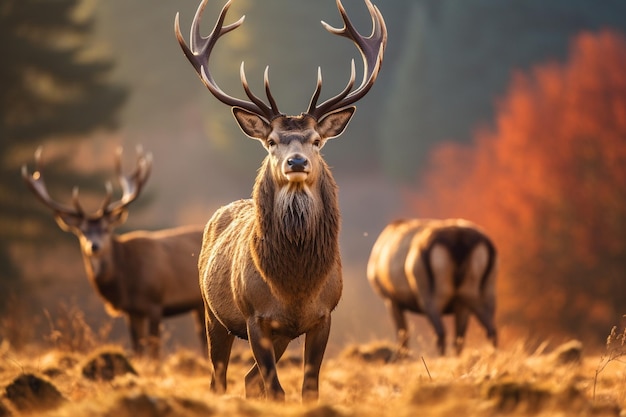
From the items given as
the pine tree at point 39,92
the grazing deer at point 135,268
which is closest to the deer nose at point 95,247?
the grazing deer at point 135,268

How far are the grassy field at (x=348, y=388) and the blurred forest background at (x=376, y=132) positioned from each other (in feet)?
5.17

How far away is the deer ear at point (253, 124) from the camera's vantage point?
18.2 ft

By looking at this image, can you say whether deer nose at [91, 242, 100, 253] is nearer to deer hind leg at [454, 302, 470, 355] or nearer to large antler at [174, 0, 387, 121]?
deer hind leg at [454, 302, 470, 355]

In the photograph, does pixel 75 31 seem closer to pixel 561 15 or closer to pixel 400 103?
pixel 400 103

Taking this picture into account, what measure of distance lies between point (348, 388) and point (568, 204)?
595 inches

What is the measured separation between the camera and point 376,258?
12.1 metres

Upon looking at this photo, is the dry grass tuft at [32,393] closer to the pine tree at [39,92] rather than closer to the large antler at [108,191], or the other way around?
the large antler at [108,191]

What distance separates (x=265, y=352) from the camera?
489cm

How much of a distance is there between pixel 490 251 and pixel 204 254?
196 inches

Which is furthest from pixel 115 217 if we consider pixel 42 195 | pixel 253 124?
pixel 253 124

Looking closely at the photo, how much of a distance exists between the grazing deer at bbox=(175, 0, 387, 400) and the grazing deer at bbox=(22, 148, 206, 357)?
4.93 metres

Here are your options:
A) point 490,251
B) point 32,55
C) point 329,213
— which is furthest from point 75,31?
point 329,213

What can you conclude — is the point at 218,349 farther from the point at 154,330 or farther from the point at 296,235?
the point at 154,330

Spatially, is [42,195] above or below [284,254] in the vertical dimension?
below
